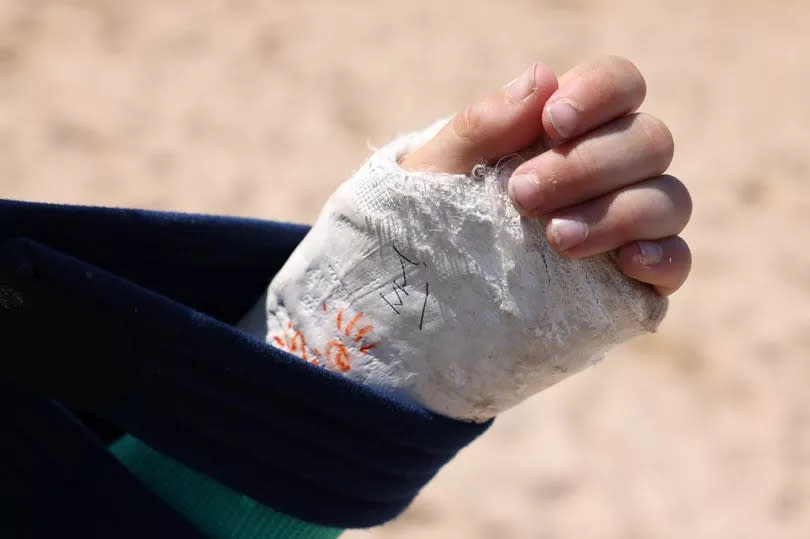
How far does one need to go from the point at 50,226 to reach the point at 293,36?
7.61ft

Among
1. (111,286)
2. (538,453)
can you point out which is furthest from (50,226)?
(538,453)

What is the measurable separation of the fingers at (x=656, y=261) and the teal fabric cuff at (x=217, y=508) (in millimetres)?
336

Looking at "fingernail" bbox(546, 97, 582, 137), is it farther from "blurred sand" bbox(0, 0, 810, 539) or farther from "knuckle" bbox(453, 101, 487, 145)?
"blurred sand" bbox(0, 0, 810, 539)

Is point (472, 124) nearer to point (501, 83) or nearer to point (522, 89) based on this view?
point (522, 89)

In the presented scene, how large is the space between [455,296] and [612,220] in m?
0.13

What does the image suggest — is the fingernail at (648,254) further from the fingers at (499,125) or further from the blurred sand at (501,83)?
the blurred sand at (501,83)

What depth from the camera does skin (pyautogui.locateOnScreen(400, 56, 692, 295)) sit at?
2.27 ft

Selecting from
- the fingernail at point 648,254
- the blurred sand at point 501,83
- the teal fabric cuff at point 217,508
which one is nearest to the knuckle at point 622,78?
the fingernail at point 648,254

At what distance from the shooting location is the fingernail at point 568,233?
687 millimetres

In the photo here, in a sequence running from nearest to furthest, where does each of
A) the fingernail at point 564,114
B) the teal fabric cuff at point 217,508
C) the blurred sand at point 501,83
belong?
1. the fingernail at point 564,114
2. the teal fabric cuff at point 217,508
3. the blurred sand at point 501,83

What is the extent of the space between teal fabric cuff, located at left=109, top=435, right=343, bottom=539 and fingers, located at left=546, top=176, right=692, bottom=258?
1.07 feet

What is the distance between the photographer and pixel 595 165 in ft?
2.27

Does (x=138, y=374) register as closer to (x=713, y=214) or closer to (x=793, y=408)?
(x=793, y=408)

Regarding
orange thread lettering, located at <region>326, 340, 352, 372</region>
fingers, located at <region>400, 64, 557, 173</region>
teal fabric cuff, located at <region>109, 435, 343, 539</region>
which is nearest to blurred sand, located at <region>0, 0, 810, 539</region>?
teal fabric cuff, located at <region>109, 435, 343, 539</region>
